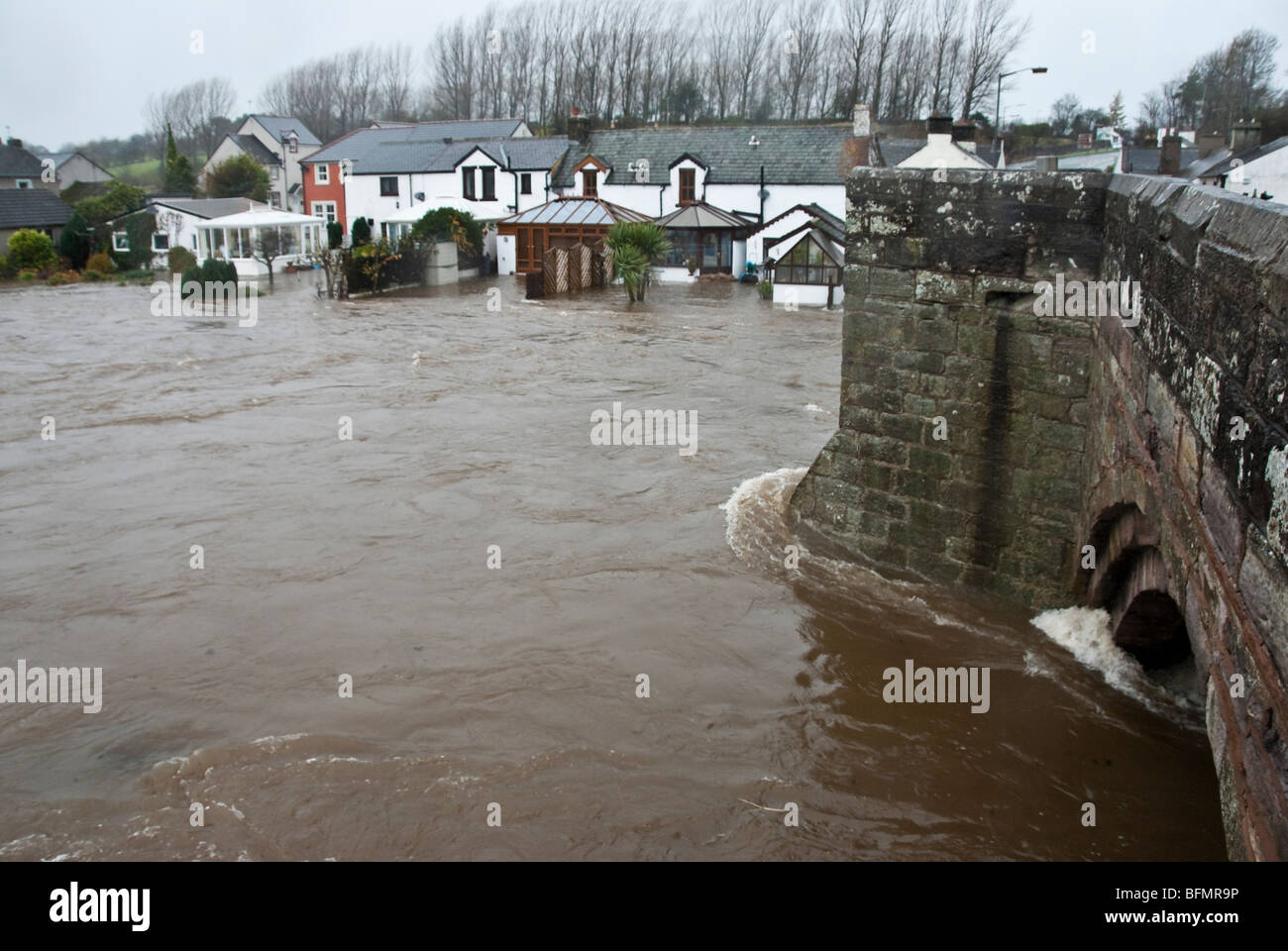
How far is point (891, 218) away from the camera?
8438 mm

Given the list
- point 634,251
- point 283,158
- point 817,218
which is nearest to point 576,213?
point 634,251

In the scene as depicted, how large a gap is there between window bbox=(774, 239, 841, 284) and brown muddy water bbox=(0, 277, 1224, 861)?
14.6 metres

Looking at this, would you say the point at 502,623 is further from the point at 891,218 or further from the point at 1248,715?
the point at 1248,715

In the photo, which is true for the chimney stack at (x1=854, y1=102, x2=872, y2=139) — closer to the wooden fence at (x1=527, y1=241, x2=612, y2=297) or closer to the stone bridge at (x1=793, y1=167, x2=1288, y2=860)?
the wooden fence at (x1=527, y1=241, x2=612, y2=297)

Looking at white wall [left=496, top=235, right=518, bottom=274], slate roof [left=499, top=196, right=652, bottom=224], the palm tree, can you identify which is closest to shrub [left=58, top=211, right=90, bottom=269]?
white wall [left=496, top=235, right=518, bottom=274]

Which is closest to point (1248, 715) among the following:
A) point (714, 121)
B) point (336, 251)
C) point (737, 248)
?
point (336, 251)

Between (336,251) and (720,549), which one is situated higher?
(336,251)

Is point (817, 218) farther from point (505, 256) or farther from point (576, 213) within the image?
point (505, 256)

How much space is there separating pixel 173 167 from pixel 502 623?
51596 mm

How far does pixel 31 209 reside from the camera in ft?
132

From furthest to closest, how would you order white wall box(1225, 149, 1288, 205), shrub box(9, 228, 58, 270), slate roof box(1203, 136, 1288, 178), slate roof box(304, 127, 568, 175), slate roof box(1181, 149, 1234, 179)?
slate roof box(304, 127, 568, 175) < shrub box(9, 228, 58, 270) < slate roof box(1181, 149, 1234, 179) < slate roof box(1203, 136, 1288, 178) < white wall box(1225, 149, 1288, 205)

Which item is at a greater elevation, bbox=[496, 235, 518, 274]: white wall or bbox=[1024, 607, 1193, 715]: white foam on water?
bbox=[496, 235, 518, 274]: white wall

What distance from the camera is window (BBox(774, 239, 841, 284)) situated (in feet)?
93.0

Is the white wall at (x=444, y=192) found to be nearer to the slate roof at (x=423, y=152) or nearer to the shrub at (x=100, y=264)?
the slate roof at (x=423, y=152)
